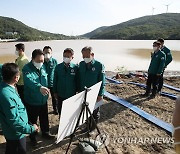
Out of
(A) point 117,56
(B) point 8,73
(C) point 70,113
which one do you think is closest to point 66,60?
(C) point 70,113

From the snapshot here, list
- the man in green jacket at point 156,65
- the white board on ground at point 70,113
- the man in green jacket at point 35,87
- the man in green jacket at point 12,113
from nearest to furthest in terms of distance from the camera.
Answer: the man in green jacket at point 12,113 < the white board on ground at point 70,113 < the man in green jacket at point 35,87 < the man in green jacket at point 156,65

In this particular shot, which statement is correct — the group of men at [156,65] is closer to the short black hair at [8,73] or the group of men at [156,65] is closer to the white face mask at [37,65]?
the white face mask at [37,65]

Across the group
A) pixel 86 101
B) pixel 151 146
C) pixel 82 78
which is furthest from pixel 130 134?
pixel 86 101

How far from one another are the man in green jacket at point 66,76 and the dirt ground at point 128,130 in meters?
0.98

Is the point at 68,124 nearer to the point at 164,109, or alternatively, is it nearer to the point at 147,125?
the point at 147,125

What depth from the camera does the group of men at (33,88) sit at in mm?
Result: 2651

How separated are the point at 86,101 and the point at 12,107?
3.40ft

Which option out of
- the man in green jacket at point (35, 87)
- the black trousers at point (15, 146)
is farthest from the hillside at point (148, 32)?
the black trousers at point (15, 146)

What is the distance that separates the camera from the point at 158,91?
782 cm

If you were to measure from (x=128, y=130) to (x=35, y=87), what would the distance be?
2466mm

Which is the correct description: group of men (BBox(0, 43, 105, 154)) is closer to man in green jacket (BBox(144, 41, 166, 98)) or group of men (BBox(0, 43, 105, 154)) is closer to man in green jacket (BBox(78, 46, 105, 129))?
man in green jacket (BBox(78, 46, 105, 129))

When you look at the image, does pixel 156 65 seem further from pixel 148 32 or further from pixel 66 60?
pixel 148 32

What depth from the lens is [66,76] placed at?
14.9 ft

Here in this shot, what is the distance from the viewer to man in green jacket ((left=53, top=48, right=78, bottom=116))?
14.8 ft
